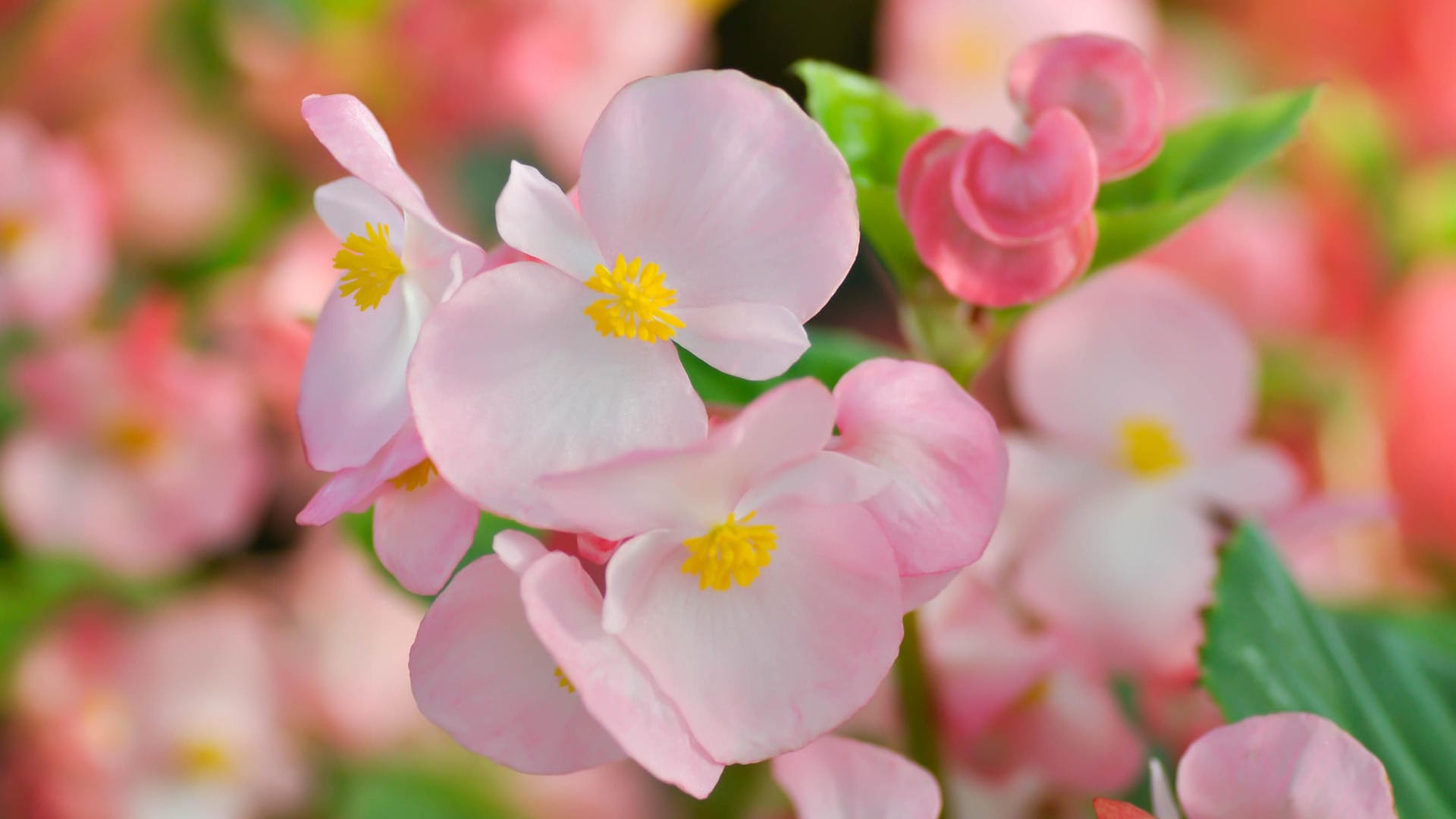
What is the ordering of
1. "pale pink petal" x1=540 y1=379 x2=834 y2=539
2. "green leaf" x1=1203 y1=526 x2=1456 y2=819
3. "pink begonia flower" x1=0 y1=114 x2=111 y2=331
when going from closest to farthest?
"pale pink petal" x1=540 y1=379 x2=834 y2=539, "green leaf" x1=1203 y1=526 x2=1456 y2=819, "pink begonia flower" x1=0 y1=114 x2=111 y2=331

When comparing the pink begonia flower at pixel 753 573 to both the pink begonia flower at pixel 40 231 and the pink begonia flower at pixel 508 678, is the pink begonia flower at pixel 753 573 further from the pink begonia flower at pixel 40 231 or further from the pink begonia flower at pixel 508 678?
the pink begonia flower at pixel 40 231

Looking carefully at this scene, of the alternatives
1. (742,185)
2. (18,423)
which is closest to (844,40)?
(18,423)

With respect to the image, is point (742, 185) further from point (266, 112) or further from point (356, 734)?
point (266, 112)

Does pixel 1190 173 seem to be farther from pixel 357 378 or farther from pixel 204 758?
pixel 204 758

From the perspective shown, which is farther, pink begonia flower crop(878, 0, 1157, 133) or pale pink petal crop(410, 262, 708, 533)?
pink begonia flower crop(878, 0, 1157, 133)

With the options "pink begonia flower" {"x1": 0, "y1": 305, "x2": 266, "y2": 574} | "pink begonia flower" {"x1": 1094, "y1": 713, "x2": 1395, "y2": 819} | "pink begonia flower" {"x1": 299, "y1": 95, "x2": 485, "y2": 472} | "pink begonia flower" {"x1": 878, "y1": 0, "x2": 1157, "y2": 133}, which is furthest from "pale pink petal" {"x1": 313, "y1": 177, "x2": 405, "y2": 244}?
"pink begonia flower" {"x1": 878, "y1": 0, "x2": 1157, "y2": 133}

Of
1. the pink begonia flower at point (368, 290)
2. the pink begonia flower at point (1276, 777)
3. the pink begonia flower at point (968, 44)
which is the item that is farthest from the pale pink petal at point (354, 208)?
the pink begonia flower at point (968, 44)

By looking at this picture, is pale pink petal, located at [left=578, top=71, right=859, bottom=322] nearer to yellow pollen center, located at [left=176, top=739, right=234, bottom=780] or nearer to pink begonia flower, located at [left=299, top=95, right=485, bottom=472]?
pink begonia flower, located at [left=299, top=95, right=485, bottom=472]

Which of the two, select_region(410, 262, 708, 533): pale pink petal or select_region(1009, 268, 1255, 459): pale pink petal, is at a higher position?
select_region(410, 262, 708, 533): pale pink petal
